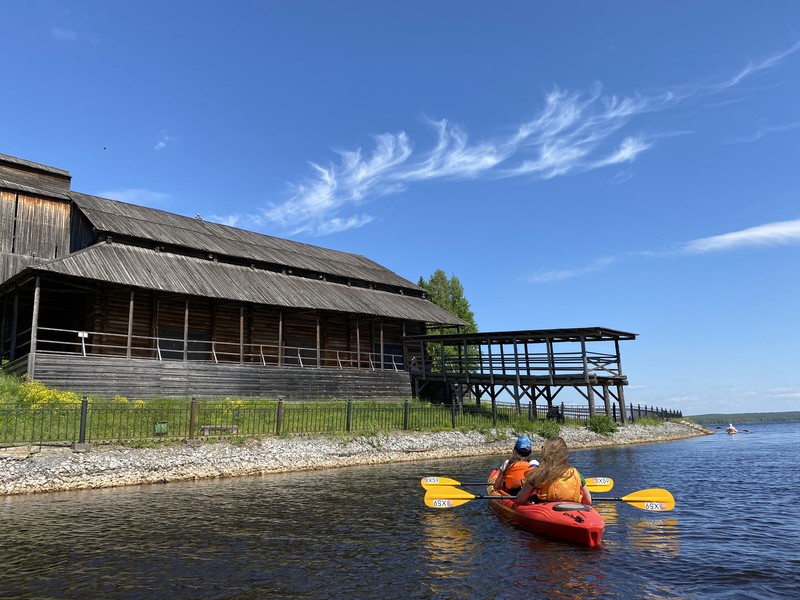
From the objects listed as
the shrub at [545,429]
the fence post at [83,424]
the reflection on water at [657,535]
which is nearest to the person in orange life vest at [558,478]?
the reflection on water at [657,535]

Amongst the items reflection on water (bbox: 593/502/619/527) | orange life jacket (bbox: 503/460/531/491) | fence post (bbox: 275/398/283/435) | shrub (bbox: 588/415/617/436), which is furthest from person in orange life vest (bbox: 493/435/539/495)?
shrub (bbox: 588/415/617/436)

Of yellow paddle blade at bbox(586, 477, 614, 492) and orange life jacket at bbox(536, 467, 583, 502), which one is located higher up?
orange life jacket at bbox(536, 467, 583, 502)

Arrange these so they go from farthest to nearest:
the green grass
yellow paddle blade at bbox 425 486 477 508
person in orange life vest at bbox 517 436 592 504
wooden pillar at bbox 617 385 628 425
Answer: wooden pillar at bbox 617 385 628 425
the green grass
yellow paddle blade at bbox 425 486 477 508
person in orange life vest at bbox 517 436 592 504

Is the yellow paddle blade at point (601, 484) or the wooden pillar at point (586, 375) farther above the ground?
the wooden pillar at point (586, 375)

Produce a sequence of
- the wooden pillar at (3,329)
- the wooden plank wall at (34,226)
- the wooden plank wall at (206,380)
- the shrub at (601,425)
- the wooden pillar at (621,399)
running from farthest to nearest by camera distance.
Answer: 1. the wooden pillar at (621,399)
2. the shrub at (601,425)
3. the wooden plank wall at (34,226)
4. the wooden pillar at (3,329)
5. the wooden plank wall at (206,380)

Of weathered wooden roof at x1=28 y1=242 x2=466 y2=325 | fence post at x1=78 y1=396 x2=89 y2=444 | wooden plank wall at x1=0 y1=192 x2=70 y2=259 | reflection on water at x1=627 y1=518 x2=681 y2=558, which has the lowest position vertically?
reflection on water at x1=627 y1=518 x2=681 y2=558

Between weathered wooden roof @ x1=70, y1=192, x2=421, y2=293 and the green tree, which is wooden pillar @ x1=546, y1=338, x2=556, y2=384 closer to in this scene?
weathered wooden roof @ x1=70, y1=192, x2=421, y2=293

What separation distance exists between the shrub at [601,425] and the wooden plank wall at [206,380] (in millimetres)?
10326

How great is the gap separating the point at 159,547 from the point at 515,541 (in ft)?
19.0

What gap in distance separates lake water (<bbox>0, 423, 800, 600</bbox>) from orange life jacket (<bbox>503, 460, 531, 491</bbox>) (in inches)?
29.3

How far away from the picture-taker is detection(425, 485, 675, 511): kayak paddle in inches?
429

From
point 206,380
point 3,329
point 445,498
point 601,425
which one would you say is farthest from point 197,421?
point 601,425

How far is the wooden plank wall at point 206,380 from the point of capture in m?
21.6

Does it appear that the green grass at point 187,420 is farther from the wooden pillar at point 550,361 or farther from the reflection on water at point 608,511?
the reflection on water at point 608,511
